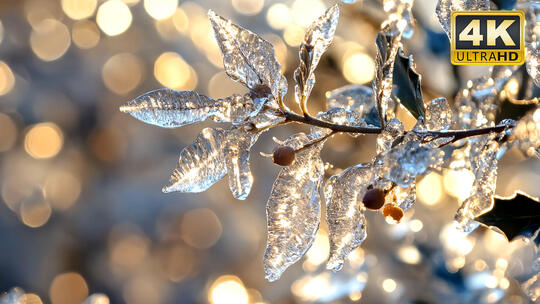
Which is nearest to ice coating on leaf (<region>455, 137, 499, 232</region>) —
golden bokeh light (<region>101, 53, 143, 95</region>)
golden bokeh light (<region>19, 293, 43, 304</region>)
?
golden bokeh light (<region>19, 293, 43, 304</region>)

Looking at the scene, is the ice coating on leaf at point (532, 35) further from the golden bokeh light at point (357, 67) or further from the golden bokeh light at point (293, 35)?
the golden bokeh light at point (293, 35)

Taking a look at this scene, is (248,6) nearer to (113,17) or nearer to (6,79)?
(113,17)

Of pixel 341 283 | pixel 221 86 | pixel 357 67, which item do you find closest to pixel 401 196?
pixel 341 283

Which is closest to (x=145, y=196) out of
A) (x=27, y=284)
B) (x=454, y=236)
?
(x=27, y=284)

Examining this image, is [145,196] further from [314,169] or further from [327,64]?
[314,169]

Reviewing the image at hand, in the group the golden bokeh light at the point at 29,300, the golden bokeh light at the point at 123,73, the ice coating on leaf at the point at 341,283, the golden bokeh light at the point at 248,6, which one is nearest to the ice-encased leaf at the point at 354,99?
the golden bokeh light at the point at 29,300

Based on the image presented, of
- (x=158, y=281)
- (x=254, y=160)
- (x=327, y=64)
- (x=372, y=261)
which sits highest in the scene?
(x=327, y=64)
